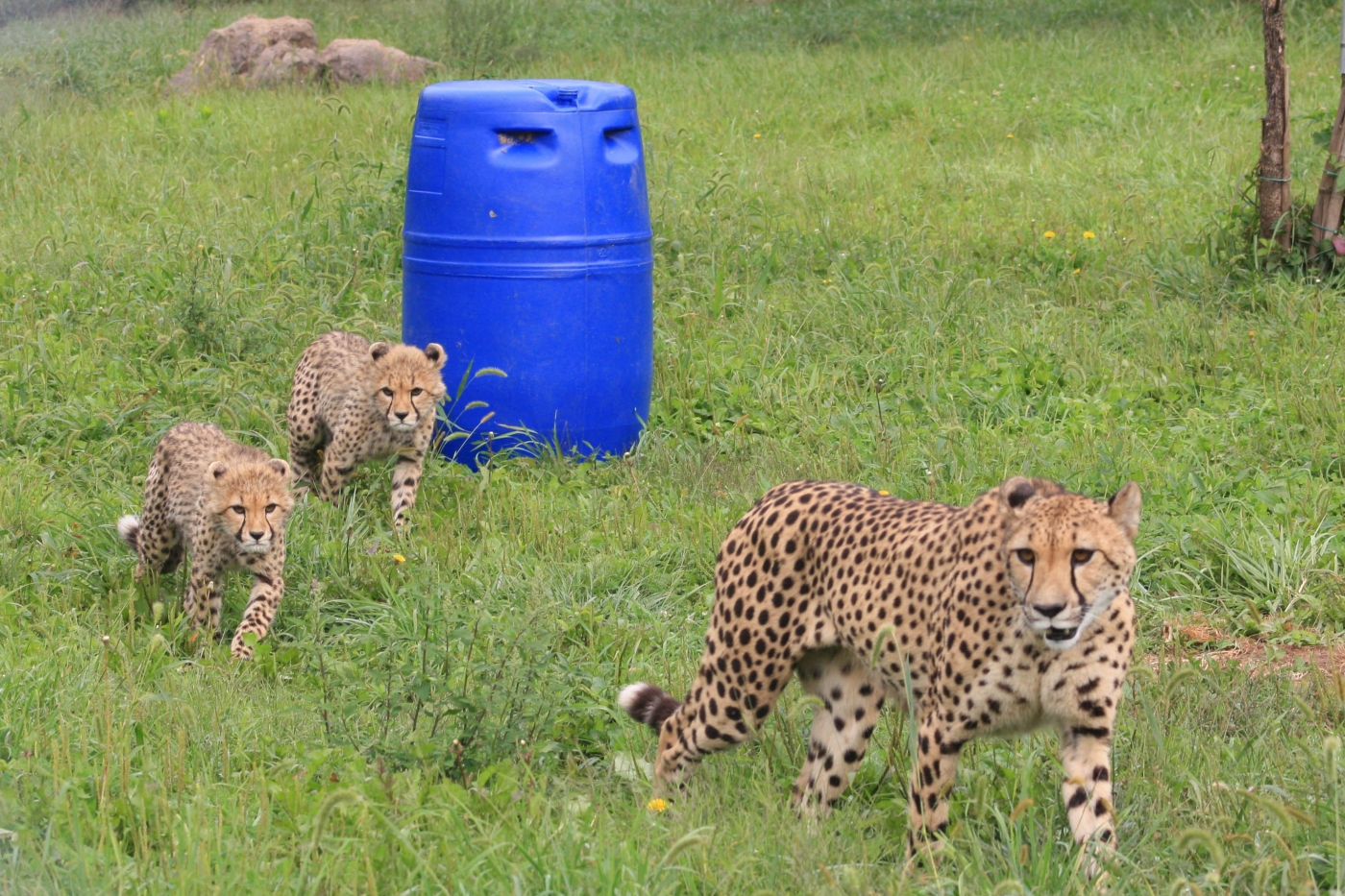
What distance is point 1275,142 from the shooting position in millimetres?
6750

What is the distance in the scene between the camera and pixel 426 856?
272 centimetres

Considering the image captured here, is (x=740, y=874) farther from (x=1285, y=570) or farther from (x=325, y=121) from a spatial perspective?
(x=325, y=121)

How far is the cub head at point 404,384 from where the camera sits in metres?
5.23

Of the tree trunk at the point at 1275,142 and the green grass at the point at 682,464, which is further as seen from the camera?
the tree trunk at the point at 1275,142

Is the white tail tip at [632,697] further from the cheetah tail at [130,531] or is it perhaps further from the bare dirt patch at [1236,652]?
the cheetah tail at [130,531]

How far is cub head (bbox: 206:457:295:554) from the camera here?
172 inches

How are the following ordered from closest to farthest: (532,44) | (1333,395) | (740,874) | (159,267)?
(740,874)
(1333,395)
(159,267)
(532,44)

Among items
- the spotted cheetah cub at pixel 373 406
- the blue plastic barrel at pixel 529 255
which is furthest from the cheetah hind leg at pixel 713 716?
the blue plastic barrel at pixel 529 255

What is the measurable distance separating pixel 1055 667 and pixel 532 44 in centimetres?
1287

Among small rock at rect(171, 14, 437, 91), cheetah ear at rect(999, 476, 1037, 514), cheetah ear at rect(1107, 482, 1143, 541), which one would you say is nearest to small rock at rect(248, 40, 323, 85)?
small rock at rect(171, 14, 437, 91)

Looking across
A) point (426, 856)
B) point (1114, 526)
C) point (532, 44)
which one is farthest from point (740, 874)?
point (532, 44)

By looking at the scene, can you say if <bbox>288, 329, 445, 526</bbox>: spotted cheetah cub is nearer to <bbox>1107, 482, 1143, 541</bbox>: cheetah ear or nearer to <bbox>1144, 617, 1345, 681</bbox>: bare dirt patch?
<bbox>1144, 617, 1345, 681</bbox>: bare dirt patch

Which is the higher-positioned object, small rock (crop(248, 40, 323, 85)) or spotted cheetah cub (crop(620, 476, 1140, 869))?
spotted cheetah cub (crop(620, 476, 1140, 869))

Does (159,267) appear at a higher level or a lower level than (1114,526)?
lower
